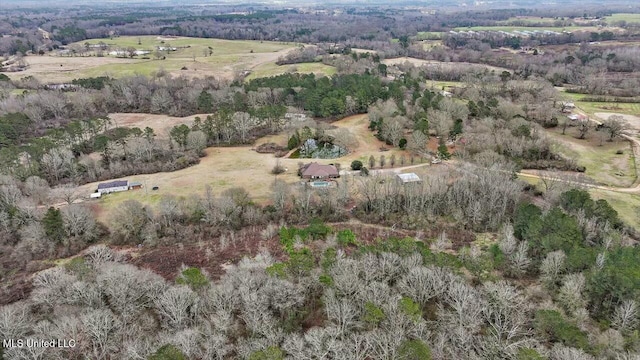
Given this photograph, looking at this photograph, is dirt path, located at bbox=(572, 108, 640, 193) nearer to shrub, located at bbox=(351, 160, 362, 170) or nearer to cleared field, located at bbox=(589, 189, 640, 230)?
cleared field, located at bbox=(589, 189, 640, 230)

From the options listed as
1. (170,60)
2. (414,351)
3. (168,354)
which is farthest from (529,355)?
(170,60)

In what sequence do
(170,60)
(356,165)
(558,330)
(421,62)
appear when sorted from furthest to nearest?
(421,62), (170,60), (356,165), (558,330)

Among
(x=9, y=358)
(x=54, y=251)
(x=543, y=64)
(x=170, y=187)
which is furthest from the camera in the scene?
(x=543, y=64)

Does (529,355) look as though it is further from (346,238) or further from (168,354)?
(346,238)

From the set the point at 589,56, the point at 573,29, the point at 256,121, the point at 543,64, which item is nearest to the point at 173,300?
the point at 256,121

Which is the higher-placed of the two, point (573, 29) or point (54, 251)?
point (573, 29)

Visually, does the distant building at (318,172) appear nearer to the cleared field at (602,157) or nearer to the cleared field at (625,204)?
the cleared field at (625,204)

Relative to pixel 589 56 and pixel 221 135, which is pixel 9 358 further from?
pixel 589 56
